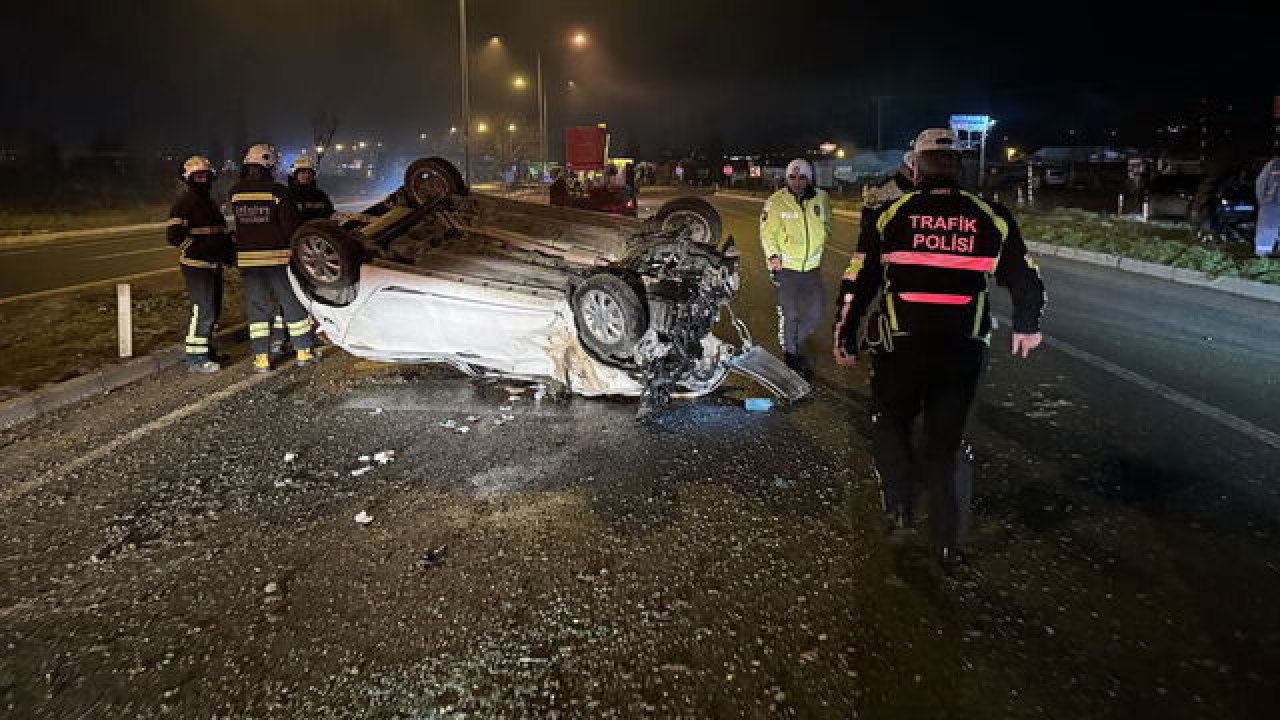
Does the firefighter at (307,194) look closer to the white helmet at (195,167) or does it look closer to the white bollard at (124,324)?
the white helmet at (195,167)

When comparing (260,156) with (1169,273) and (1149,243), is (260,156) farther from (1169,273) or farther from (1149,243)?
(1149,243)

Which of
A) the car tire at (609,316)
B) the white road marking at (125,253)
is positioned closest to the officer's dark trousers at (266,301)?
the car tire at (609,316)

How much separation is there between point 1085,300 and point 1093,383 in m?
4.73

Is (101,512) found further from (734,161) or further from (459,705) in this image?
(734,161)

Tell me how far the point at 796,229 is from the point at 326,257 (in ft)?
11.2

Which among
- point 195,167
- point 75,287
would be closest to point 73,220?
point 75,287

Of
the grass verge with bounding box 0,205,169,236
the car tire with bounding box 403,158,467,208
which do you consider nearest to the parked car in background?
the car tire with bounding box 403,158,467,208

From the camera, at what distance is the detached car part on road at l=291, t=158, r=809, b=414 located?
5.39m

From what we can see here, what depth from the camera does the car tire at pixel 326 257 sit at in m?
5.93

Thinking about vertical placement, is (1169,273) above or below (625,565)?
above

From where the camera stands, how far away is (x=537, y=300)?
18.3ft

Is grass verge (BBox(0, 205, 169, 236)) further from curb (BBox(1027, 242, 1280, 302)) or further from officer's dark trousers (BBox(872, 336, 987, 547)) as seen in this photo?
officer's dark trousers (BBox(872, 336, 987, 547))

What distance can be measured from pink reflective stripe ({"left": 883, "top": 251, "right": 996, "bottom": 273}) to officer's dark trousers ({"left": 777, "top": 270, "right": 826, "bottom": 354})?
10.0 ft

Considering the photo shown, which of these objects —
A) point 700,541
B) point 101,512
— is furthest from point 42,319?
point 700,541
